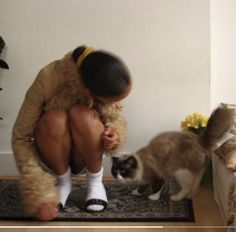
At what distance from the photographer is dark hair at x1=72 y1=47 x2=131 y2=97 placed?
4.30 ft

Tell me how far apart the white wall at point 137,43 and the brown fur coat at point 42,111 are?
56 centimetres

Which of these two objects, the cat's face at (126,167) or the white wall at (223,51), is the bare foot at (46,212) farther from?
the white wall at (223,51)

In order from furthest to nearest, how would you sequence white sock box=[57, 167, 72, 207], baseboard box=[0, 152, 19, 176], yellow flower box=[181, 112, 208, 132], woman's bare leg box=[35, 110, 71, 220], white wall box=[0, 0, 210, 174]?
1. baseboard box=[0, 152, 19, 176]
2. white wall box=[0, 0, 210, 174]
3. yellow flower box=[181, 112, 208, 132]
4. white sock box=[57, 167, 72, 207]
5. woman's bare leg box=[35, 110, 71, 220]

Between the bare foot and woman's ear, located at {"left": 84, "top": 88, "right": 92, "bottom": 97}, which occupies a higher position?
woman's ear, located at {"left": 84, "top": 88, "right": 92, "bottom": 97}

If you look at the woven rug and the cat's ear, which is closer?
the woven rug

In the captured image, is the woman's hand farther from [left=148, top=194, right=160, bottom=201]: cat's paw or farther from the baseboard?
the baseboard

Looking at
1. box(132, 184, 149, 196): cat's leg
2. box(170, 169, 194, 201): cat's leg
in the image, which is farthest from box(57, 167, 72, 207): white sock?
box(170, 169, 194, 201): cat's leg

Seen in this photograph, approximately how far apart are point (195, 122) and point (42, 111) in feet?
2.40

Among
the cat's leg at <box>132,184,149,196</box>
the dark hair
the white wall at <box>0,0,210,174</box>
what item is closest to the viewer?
the dark hair

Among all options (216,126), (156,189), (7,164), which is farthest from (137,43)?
(7,164)

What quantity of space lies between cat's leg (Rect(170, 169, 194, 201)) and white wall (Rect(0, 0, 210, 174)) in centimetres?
47

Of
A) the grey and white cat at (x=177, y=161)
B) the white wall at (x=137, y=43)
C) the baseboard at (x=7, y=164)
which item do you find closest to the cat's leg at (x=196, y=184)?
the grey and white cat at (x=177, y=161)

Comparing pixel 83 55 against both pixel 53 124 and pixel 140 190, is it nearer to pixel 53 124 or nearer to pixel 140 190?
pixel 53 124

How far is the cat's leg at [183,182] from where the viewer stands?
1581mm
